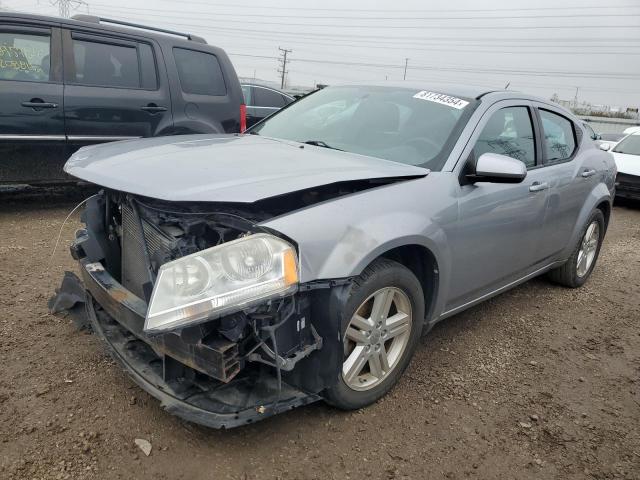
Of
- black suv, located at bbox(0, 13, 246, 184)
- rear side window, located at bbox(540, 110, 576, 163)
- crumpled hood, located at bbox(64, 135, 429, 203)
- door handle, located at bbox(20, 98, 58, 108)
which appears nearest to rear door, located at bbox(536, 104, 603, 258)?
rear side window, located at bbox(540, 110, 576, 163)

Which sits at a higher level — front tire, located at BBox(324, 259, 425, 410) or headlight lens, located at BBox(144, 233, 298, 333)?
headlight lens, located at BBox(144, 233, 298, 333)

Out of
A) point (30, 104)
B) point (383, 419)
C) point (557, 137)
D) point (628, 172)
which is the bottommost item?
point (383, 419)

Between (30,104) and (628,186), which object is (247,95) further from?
(628,186)

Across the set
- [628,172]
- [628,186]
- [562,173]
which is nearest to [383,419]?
[562,173]

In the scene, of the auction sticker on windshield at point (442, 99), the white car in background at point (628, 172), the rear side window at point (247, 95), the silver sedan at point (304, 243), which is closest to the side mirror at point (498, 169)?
the silver sedan at point (304, 243)

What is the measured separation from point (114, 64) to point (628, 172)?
8920 mm

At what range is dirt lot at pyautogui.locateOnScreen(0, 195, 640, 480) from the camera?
7.05 ft

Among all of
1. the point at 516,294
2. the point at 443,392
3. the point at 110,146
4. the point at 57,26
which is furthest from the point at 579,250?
the point at 57,26

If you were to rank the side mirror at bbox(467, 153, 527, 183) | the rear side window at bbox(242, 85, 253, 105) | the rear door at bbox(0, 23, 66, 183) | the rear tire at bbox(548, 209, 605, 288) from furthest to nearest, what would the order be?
1. the rear side window at bbox(242, 85, 253, 105)
2. the rear door at bbox(0, 23, 66, 183)
3. the rear tire at bbox(548, 209, 605, 288)
4. the side mirror at bbox(467, 153, 527, 183)

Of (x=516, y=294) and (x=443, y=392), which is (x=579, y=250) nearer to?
(x=516, y=294)

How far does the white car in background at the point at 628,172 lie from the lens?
31.0 feet

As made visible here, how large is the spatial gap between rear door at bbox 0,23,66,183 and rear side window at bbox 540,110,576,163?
4438 millimetres

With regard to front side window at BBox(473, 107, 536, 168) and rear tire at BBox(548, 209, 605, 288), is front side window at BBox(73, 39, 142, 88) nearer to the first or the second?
front side window at BBox(473, 107, 536, 168)

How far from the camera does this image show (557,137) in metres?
4.01
